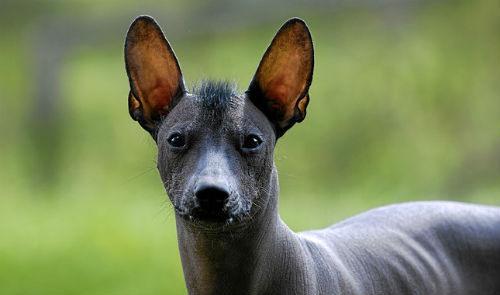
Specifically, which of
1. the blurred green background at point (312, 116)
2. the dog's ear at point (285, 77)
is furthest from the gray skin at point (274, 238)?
the blurred green background at point (312, 116)

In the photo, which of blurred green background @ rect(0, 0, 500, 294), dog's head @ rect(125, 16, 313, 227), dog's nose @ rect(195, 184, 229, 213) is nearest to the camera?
dog's nose @ rect(195, 184, 229, 213)

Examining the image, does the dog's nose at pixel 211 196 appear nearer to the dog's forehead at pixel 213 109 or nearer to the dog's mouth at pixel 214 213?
the dog's mouth at pixel 214 213

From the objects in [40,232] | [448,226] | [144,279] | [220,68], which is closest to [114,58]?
[220,68]

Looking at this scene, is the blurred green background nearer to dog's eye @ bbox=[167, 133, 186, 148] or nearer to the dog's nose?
dog's eye @ bbox=[167, 133, 186, 148]

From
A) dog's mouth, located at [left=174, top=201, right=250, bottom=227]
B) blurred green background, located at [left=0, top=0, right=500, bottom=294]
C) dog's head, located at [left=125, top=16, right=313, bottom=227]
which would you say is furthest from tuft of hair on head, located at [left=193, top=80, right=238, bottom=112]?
blurred green background, located at [left=0, top=0, right=500, bottom=294]

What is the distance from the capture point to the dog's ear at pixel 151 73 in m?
4.54

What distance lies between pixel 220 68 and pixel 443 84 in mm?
2240

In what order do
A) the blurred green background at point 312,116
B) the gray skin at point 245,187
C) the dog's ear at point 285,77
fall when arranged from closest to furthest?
the gray skin at point 245,187 → the dog's ear at point 285,77 → the blurred green background at point 312,116

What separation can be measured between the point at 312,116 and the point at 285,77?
6366 mm

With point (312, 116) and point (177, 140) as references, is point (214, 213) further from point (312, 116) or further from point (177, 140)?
point (312, 116)

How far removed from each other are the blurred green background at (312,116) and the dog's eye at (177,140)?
14.2 ft

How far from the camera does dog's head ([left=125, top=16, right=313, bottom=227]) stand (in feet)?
13.3

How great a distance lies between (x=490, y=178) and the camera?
33.5 ft

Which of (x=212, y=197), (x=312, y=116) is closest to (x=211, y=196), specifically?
(x=212, y=197)
